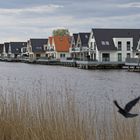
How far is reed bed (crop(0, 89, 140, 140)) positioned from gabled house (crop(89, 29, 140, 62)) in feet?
205

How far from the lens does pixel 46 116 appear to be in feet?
23.8

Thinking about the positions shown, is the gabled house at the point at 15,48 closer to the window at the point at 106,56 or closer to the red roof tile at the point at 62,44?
the red roof tile at the point at 62,44

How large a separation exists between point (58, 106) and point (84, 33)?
253 feet

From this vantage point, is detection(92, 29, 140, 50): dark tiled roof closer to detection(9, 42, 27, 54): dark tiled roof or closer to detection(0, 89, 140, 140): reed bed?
detection(0, 89, 140, 140): reed bed

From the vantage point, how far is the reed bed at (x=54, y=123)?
20.9 feet

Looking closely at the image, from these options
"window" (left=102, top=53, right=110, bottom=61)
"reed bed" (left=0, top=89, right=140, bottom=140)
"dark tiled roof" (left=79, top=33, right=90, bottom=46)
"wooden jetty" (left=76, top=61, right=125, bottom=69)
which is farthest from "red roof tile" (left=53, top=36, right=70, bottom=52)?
"reed bed" (left=0, top=89, right=140, bottom=140)

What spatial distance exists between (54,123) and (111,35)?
68.6 m

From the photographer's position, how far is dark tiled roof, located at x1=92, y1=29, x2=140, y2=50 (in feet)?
237

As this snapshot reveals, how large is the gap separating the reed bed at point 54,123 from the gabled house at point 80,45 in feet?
229

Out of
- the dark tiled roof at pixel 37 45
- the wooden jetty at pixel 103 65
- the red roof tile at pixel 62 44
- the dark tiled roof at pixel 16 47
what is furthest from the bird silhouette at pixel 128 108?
the dark tiled roof at pixel 16 47

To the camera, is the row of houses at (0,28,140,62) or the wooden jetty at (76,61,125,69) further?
the row of houses at (0,28,140,62)

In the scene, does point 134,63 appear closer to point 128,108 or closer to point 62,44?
point 62,44

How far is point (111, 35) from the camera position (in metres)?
74.6

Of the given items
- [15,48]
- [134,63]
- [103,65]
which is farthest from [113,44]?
[15,48]
